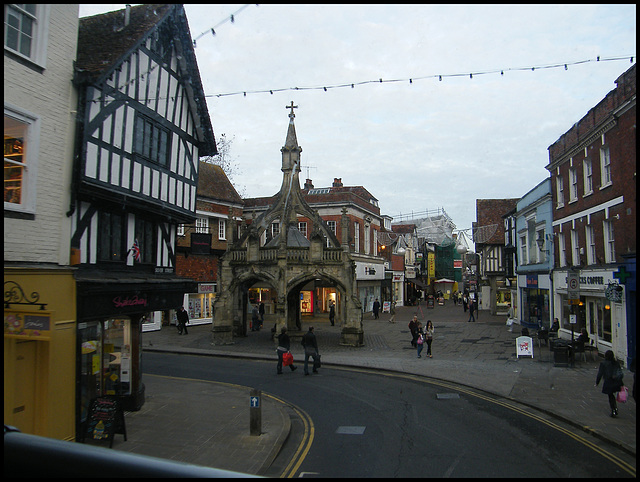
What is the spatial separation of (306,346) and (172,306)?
17.6 ft

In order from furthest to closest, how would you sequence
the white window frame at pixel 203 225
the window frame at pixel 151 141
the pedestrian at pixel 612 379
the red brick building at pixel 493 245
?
the red brick building at pixel 493 245 < the white window frame at pixel 203 225 < the window frame at pixel 151 141 < the pedestrian at pixel 612 379

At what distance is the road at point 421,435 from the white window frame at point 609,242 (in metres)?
8.82

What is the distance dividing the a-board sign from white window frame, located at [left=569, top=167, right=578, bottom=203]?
20741 mm

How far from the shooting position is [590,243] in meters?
20.6

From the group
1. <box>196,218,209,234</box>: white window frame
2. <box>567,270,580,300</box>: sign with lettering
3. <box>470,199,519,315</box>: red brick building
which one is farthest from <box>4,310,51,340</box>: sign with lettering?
<box>470,199,519,315</box>: red brick building

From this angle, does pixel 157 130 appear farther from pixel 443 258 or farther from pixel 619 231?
pixel 443 258

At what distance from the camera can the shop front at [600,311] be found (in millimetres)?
17328

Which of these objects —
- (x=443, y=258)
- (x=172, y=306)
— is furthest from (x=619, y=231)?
(x=443, y=258)

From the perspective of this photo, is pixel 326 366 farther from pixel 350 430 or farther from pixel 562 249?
pixel 562 249

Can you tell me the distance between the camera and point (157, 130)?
13.4m

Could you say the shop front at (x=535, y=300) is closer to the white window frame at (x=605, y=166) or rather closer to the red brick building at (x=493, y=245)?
the red brick building at (x=493, y=245)

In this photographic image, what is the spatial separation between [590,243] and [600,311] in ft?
9.52

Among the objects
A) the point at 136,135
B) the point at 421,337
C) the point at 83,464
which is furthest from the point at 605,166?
the point at 83,464

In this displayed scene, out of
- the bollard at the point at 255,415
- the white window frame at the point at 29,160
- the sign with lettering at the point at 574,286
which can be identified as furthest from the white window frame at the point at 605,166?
the white window frame at the point at 29,160
